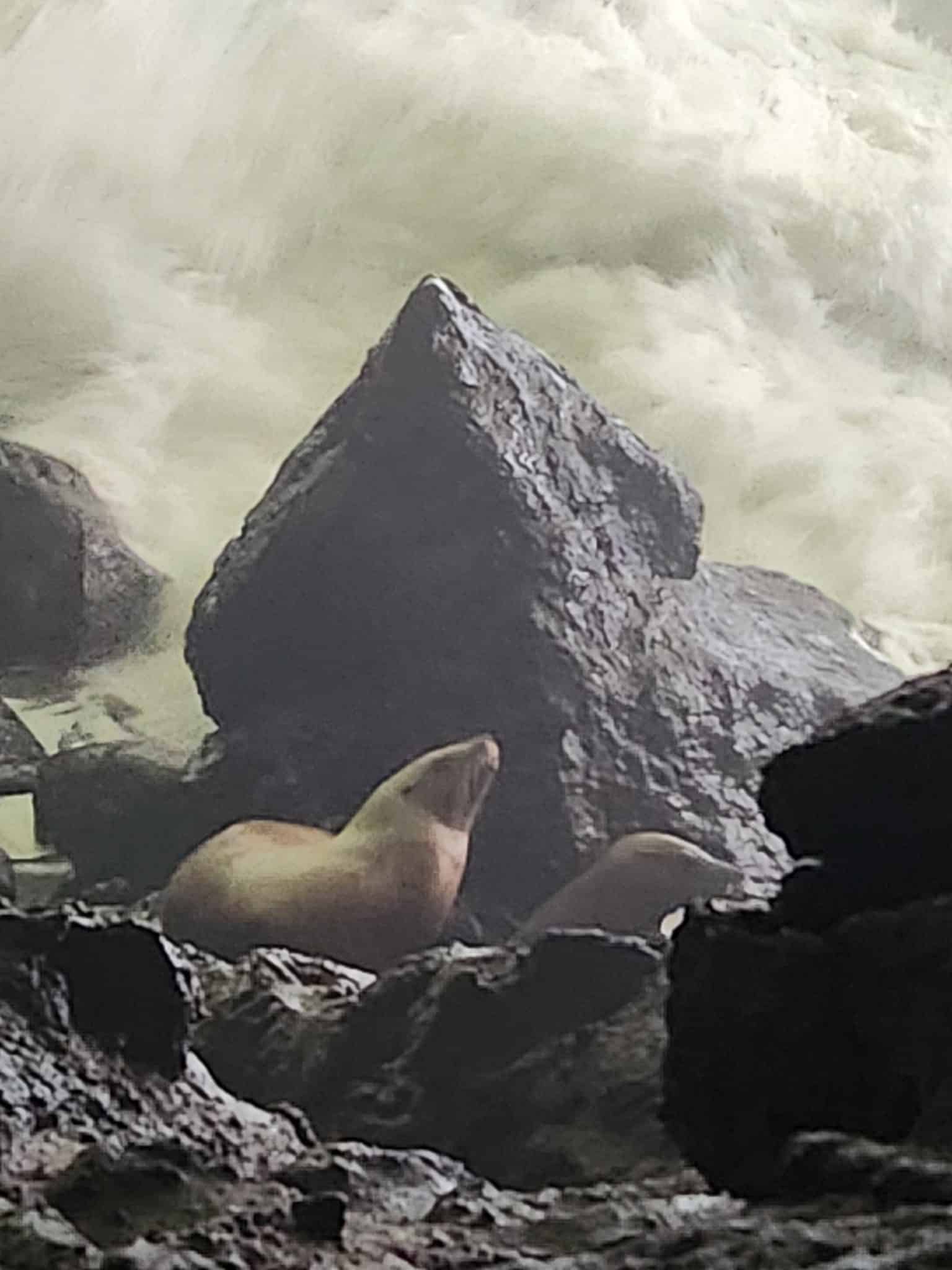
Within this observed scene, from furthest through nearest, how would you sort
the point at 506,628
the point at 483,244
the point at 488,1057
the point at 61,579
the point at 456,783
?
A: the point at 483,244
the point at 61,579
the point at 506,628
the point at 456,783
the point at 488,1057

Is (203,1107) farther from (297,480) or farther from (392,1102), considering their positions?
(297,480)

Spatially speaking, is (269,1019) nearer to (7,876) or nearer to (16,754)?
(7,876)


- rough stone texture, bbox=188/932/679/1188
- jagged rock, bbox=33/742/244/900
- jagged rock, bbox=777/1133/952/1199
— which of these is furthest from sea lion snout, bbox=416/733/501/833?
jagged rock, bbox=777/1133/952/1199

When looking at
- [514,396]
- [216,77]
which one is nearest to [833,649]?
[514,396]

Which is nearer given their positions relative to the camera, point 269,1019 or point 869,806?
point 869,806

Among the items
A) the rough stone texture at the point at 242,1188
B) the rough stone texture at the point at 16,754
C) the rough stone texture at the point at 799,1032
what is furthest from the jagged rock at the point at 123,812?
the rough stone texture at the point at 799,1032

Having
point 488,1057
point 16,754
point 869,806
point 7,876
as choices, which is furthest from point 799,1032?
point 16,754

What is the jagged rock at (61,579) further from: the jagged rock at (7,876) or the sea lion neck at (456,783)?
the sea lion neck at (456,783)
